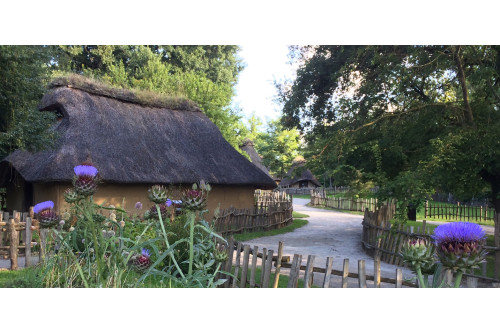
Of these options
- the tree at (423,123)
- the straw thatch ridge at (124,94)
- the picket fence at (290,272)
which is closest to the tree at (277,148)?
the straw thatch ridge at (124,94)

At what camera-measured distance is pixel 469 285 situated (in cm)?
307

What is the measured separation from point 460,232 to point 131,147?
345 inches

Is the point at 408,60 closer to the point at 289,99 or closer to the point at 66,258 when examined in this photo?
the point at 289,99

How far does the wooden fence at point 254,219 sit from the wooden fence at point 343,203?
5985 mm

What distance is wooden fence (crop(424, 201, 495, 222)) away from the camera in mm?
15060

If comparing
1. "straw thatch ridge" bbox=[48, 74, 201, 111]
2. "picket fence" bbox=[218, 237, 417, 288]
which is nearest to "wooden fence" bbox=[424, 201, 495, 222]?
"straw thatch ridge" bbox=[48, 74, 201, 111]

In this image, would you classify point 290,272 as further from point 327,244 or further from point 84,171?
point 327,244

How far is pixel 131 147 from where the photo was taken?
966 cm

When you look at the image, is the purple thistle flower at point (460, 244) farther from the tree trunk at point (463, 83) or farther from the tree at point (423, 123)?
the tree trunk at point (463, 83)

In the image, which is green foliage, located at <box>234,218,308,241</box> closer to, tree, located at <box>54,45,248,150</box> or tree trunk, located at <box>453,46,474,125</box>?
tree, located at <box>54,45,248,150</box>

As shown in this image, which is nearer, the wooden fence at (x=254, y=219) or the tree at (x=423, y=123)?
the tree at (x=423, y=123)

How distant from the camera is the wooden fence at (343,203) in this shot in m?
19.4

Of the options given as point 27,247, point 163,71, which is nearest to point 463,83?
point 27,247

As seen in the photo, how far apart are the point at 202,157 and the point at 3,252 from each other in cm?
576
